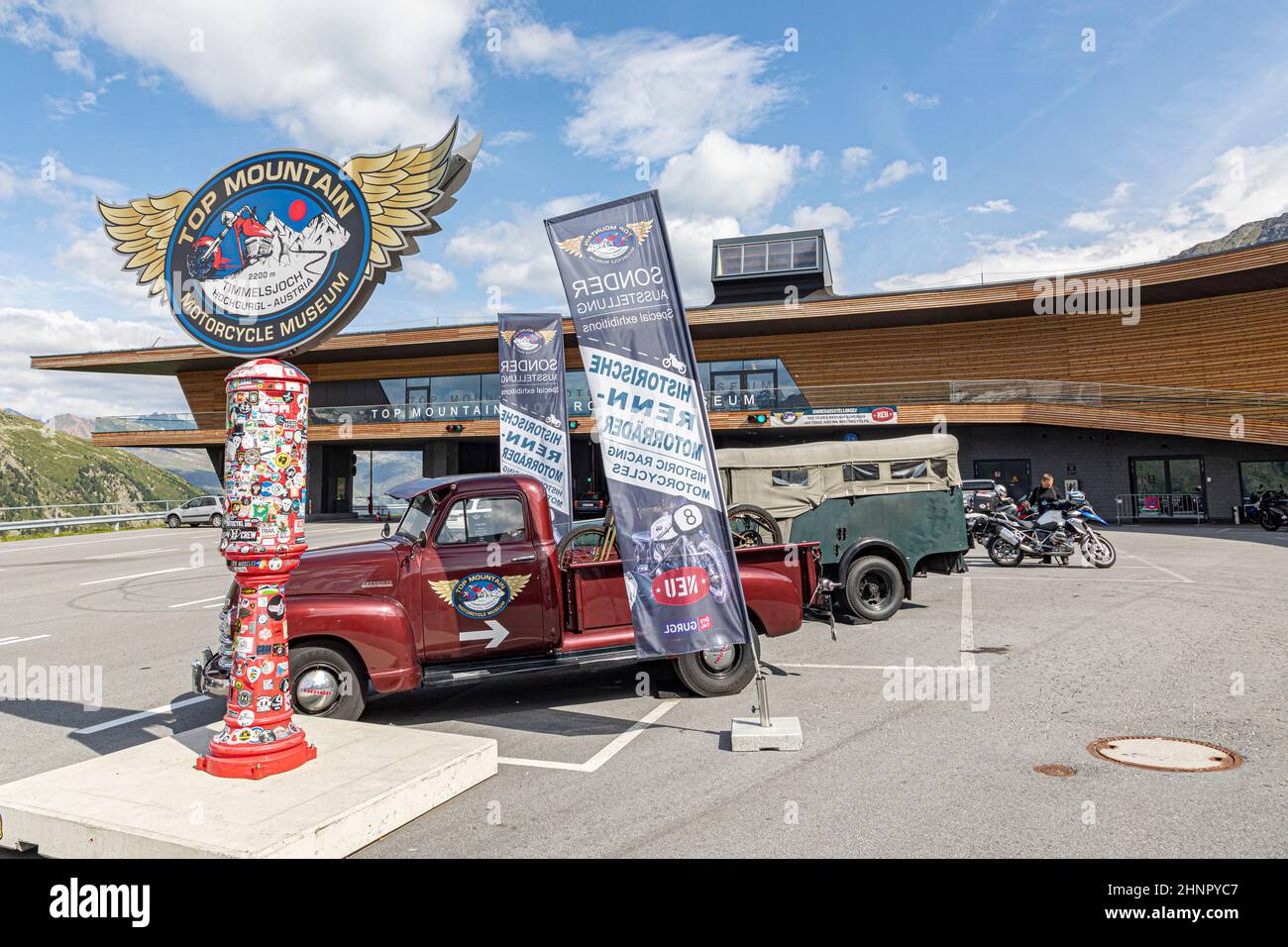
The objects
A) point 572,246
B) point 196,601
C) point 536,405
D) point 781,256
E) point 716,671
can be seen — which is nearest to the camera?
point 572,246

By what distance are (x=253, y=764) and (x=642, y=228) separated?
482 cm

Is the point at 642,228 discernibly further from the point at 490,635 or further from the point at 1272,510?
the point at 1272,510

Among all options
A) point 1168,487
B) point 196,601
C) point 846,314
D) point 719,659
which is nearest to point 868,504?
point 719,659

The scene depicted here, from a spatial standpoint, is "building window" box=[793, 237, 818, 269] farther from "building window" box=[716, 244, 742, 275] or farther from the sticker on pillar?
the sticker on pillar

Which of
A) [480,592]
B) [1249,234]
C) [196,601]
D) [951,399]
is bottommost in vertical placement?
[196,601]

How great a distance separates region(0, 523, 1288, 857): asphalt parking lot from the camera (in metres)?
4.26

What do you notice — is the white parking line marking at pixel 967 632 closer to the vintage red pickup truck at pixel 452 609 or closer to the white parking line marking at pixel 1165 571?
the vintage red pickup truck at pixel 452 609

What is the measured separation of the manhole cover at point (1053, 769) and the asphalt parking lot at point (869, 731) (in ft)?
0.35

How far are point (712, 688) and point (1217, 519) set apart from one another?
30.8 m

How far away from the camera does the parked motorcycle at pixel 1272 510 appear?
24.1m

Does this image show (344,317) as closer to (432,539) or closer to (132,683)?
(432,539)

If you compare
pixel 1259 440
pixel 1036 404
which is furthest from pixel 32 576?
pixel 1259 440

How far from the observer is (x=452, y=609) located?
22.3ft

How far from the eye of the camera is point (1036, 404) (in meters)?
30.8
